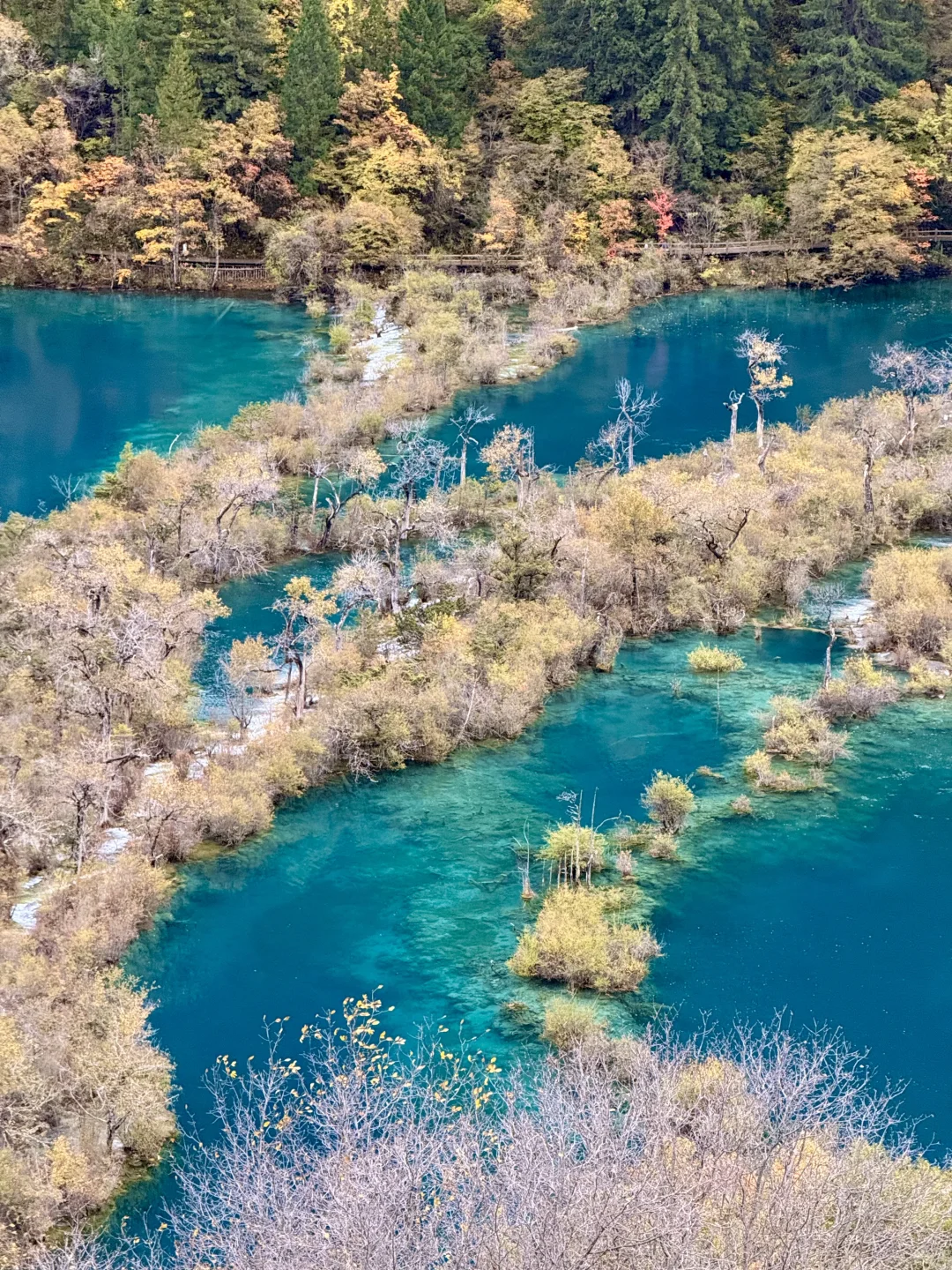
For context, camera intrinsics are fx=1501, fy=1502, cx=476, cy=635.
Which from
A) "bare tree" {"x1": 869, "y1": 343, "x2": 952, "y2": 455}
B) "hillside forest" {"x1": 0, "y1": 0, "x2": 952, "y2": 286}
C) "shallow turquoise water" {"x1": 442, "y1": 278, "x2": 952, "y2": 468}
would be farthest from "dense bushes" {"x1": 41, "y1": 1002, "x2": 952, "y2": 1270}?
"hillside forest" {"x1": 0, "y1": 0, "x2": 952, "y2": 286}

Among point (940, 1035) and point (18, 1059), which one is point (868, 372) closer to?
point (940, 1035)

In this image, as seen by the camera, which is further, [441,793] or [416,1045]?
[441,793]

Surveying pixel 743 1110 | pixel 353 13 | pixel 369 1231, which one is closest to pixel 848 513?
pixel 743 1110

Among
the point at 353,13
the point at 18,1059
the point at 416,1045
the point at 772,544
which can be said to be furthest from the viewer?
the point at 353,13

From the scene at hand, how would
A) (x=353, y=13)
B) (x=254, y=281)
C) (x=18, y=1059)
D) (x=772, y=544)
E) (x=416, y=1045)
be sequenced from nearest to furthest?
(x=18, y=1059), (x=416, y=1045), (x=772, y=544), (x=254, y=281), (x=353, y=13)

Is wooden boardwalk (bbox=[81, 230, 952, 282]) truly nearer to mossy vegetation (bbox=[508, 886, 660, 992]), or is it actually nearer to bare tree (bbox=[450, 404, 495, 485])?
bare tree (bbox=[450, 404, 495, 485])

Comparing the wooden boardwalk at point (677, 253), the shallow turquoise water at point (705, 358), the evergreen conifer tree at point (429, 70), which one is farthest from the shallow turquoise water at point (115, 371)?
the evergreen conifer tree at point (429, 70)

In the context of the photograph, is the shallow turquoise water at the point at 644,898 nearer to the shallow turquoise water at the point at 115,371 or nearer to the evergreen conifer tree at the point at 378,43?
the shallow turquoise water at the point at 115,371

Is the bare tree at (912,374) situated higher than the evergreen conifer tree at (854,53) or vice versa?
the evergreen conifer tree at (854,53)
